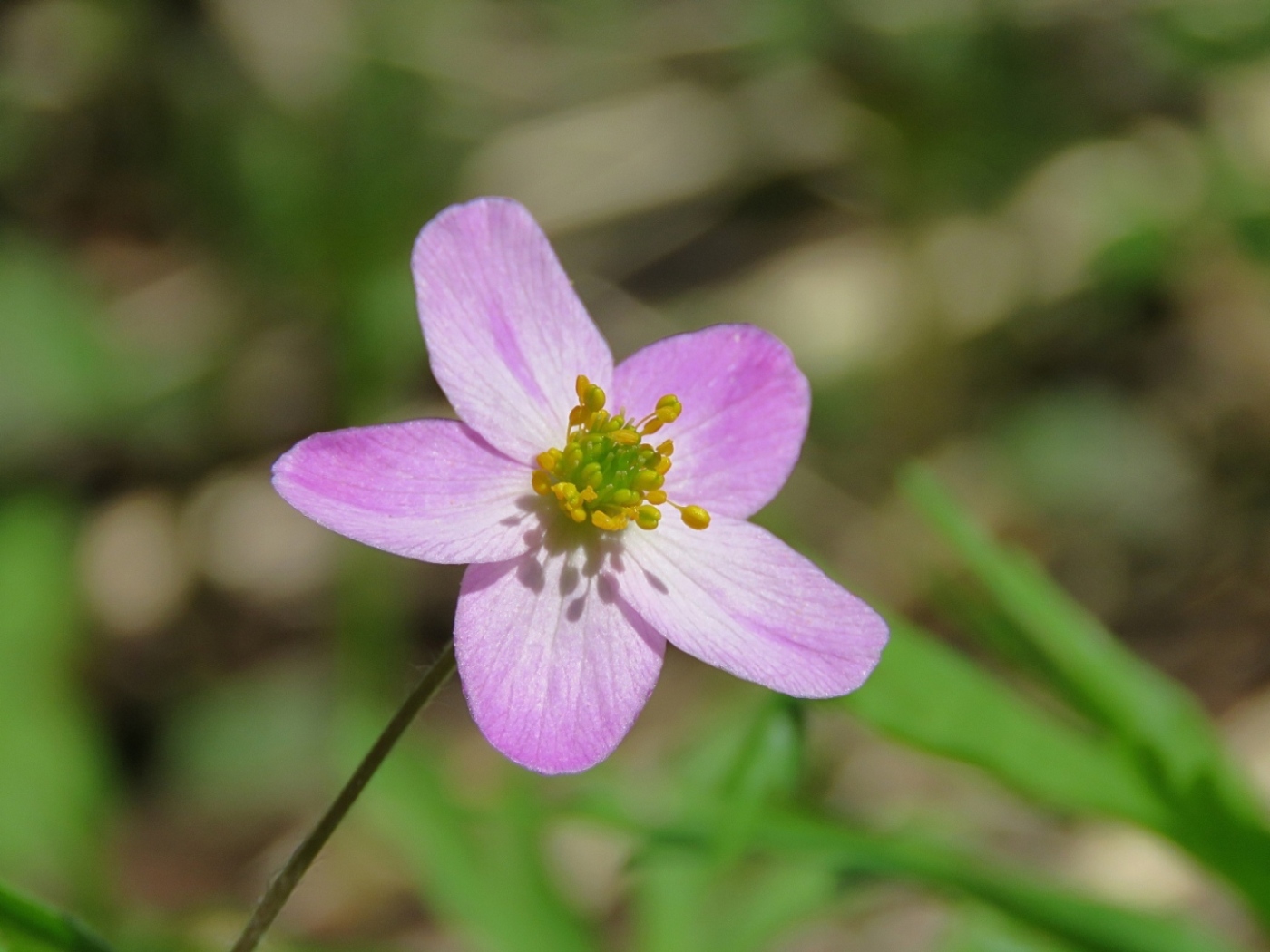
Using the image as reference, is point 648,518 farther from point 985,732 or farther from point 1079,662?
point 1079,662

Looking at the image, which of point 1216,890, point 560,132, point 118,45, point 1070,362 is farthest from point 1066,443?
point 118,45

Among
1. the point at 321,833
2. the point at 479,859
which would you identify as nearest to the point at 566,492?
the point at 321,833

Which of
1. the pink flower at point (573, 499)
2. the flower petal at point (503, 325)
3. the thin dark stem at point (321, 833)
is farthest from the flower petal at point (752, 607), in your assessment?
the thin dark stem at point (321, 833)

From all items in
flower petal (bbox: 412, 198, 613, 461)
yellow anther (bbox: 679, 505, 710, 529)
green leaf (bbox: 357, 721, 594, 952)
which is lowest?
green leaf (bbox: 357, 721, 594, 952)

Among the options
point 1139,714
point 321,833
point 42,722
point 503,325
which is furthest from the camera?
point 42,722

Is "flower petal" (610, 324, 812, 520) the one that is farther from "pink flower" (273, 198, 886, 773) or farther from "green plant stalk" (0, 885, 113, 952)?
"green plant stalk" (0, 885, 113, 952)

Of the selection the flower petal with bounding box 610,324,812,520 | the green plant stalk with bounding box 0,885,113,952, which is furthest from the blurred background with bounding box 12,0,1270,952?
the green plant stalk with bounding box 0,885,113,952
